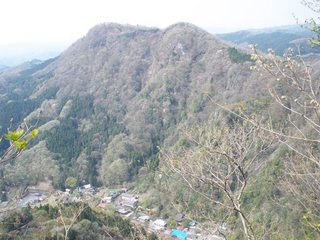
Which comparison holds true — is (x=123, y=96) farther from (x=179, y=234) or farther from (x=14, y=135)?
(x=14, y=135)

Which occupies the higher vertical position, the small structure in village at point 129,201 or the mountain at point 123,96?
the mountain at point 123,96

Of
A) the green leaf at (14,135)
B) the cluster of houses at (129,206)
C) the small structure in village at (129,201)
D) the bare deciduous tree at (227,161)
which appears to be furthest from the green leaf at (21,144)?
the small structure in village at (129,201)

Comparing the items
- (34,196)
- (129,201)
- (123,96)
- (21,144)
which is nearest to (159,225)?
(129,201)

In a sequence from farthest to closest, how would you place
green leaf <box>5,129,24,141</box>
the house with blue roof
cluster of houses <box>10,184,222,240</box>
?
1. cluster of houses <box>10,184,222,240</box>
2. the house with blue roof
3. green leaf <box>5,129,24,141</box>

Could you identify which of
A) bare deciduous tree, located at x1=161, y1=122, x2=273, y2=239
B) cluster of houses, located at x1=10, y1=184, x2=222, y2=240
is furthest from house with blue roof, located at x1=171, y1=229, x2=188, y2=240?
bare deciduous tree, located at x1=161, y1=122, x2=273, y2=239

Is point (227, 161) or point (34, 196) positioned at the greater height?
point (227, 161)

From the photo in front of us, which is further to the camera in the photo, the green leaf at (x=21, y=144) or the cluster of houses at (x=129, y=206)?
the cluster of houses at (x=129, y=206)

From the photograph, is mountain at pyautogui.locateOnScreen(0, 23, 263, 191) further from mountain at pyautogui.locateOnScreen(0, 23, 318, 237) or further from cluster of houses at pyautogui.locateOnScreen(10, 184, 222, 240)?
cluster of houses at pyautogui.locateOnScreen(10, 184, 222, 240)

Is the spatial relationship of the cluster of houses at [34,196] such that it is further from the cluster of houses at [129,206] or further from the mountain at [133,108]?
the mountain at [133,108]

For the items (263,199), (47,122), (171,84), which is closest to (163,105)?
(171,84)

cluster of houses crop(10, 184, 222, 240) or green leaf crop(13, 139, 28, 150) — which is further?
cluster of houses crop(10, 184, 222, 240)

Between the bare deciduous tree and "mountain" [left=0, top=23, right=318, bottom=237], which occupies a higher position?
the bare deciduous tree

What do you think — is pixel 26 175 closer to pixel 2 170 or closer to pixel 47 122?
pixel 2 170
